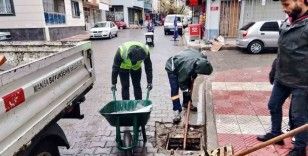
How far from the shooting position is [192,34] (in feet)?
59.3

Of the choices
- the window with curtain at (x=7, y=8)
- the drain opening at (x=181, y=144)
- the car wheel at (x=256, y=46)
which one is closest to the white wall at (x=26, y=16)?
the window with curtain at (x=7, y=8)

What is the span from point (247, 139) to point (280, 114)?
2.33ft

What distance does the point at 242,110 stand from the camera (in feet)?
18.6

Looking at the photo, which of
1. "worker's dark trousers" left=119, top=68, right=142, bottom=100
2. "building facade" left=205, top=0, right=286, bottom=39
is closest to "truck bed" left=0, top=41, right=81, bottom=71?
"worker's dark trousers" left=119, top=68, right=142, bottom=100

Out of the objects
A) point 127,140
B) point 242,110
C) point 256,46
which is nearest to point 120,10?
point 256,46

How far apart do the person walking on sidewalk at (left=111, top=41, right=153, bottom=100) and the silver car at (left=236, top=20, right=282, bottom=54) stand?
8991mm

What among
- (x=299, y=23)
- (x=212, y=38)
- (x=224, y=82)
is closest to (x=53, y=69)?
(x=299, y=23)

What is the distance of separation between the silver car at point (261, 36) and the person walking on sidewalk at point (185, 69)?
28.0 ft

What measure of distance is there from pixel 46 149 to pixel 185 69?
251 centimetres

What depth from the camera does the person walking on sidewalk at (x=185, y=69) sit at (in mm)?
4664

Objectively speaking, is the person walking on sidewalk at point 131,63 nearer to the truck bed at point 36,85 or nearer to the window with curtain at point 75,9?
the truck bed at point 36,85

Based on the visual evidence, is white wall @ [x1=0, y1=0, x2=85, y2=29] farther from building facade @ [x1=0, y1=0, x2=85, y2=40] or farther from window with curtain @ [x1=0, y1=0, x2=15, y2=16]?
window with curtain @ [x1=0, y1=0, x2=15, y2=16]

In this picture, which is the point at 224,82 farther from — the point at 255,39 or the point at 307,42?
the point at 255,39

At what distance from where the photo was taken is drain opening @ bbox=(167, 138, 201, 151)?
184 inches
